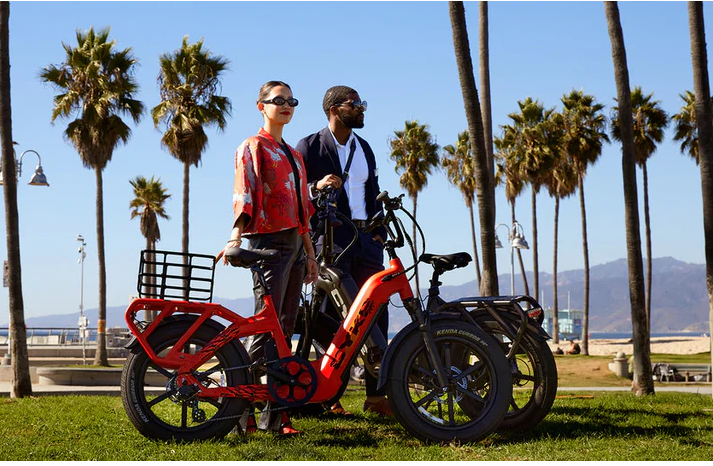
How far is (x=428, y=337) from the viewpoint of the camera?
475 centimetres

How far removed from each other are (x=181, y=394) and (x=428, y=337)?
1.48 m

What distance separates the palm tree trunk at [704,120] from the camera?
9.96m

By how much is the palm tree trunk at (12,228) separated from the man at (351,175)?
7.68 meters

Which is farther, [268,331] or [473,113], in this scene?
[473,113]

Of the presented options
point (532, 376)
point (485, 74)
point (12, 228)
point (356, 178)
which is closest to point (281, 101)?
point (356, 178)

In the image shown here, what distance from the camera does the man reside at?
19.4 feet

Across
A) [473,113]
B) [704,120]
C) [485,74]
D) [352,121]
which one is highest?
[485,74]

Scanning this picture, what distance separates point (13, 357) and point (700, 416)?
32.8 feet

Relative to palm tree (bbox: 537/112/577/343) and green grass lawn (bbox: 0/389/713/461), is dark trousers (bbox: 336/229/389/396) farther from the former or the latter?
palm tree (bbox: 537/112/577/343)

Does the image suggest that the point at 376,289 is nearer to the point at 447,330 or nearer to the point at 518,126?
the point at 447,330

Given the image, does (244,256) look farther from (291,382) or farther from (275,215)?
(291,382)

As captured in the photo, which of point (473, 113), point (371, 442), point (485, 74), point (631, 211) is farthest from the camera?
point (485, 74)

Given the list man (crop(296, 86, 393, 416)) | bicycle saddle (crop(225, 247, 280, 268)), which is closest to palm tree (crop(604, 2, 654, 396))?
man (crop(296, 86, 393, 416))

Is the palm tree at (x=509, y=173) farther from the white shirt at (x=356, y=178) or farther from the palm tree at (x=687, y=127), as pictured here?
the white shirt at (x=356, y=178)
